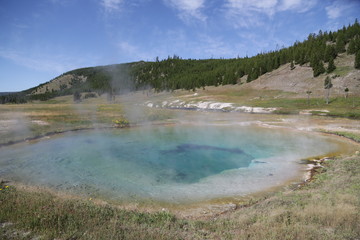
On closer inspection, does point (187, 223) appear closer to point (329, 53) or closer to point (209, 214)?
point (209, 214)

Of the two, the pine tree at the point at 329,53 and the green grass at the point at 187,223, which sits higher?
the pine tree at the point at 329,53

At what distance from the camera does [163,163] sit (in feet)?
61.0

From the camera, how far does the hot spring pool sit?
13.2 meters

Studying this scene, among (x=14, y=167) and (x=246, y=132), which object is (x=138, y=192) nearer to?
(x=14, y=167)

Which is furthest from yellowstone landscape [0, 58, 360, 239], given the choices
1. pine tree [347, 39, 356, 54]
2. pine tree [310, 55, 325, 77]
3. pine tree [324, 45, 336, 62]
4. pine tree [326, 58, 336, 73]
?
pine tree [347, 39, 356, 54]

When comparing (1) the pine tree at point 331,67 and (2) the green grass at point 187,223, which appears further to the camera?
(1) the pine tree at point 331,67

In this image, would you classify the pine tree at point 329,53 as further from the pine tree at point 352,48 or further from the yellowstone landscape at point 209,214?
the yellowstone landscape at point 209,214

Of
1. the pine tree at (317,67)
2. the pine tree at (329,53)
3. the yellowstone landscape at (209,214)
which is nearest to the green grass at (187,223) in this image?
the yellowstone landscape at (209,214)

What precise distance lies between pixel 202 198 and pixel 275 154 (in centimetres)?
1136

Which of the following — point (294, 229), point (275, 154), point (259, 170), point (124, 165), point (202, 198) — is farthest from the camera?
point (275, 154)

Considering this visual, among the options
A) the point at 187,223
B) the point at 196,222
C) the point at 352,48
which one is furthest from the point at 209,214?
the point at 352,48

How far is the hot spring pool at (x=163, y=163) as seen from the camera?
13.2m

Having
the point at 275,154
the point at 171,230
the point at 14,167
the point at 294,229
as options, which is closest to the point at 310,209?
the point at 294,229

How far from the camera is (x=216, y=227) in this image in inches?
290
